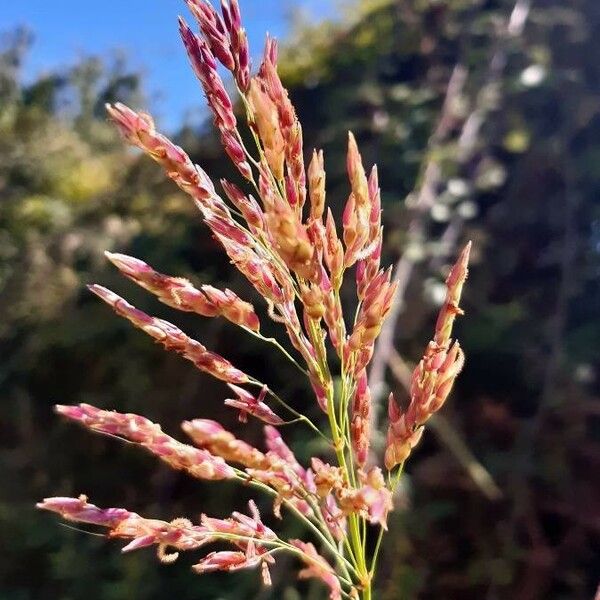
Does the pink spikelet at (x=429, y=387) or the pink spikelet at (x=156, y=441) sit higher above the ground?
the pink spikelet at (x=429, y=387)

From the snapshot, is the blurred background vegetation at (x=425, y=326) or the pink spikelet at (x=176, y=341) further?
the blurred background vegetation at (x=425, y=326)

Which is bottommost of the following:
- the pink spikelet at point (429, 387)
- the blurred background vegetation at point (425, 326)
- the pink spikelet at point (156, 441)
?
the pink spikelet at point (156, 441)

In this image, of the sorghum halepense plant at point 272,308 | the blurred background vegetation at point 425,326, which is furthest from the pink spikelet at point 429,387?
the blurred background vegetation at point 425,326

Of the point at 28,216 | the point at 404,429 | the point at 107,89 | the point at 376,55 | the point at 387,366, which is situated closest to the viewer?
the point at 404,429

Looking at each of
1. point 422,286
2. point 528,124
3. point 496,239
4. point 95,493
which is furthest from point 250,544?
point 528,124

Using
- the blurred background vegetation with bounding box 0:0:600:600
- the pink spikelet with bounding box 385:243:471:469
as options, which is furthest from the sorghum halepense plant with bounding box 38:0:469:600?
the blurred background vegetation with bounding box 0:0:600:600

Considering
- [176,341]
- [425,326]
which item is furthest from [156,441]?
[425,326]

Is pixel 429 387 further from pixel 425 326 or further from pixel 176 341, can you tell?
pixel 425 326

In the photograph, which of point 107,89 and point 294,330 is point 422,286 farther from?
point 107,89

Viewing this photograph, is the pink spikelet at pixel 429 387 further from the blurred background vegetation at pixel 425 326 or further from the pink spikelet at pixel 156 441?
the blurred background vegetation at pixel 425 326
